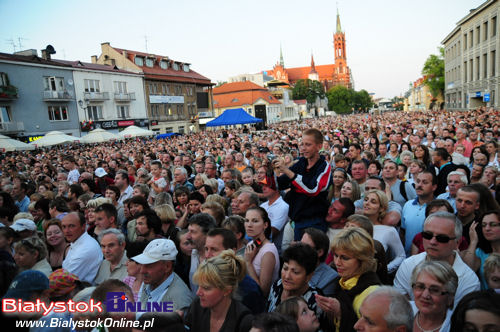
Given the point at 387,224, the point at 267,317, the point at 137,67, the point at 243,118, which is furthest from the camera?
the point at 137,67

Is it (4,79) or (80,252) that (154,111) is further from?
(80,252)

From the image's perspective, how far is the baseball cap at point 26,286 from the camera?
2506 millimetres

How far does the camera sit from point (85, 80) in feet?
117

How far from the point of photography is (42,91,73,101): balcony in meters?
31.4

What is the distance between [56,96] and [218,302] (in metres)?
36.1

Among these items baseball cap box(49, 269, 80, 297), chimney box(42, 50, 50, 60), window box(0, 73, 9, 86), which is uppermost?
chimney box(42, 50, 50, 60)

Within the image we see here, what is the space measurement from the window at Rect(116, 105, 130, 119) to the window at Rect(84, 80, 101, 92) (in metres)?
3.23

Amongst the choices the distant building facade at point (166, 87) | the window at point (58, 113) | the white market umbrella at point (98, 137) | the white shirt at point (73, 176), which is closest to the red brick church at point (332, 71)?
the distant building facade at point (166, 87)

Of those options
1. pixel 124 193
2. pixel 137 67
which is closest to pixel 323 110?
pixel 137 67

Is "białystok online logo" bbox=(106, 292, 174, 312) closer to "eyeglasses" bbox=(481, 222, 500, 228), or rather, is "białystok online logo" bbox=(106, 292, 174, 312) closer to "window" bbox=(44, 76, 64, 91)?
"eyeglasses" bbox=(481, 222, 500, 228)

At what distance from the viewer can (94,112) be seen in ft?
120

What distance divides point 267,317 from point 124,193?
19.2 ft

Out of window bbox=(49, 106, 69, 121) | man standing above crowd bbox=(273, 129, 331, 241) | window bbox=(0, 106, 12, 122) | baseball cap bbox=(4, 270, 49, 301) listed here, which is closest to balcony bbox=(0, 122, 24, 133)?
window bbox=(0, 106, 12, 122)

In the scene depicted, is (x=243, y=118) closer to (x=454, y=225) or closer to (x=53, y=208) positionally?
(x=53, y=208)
